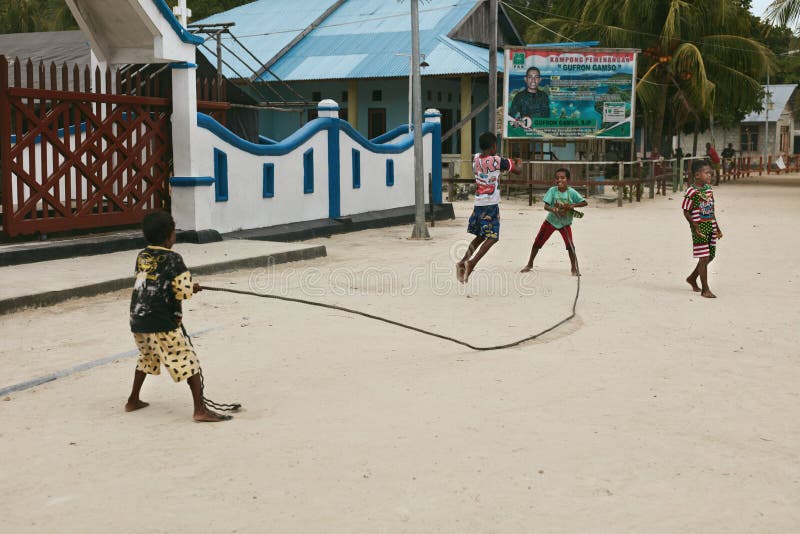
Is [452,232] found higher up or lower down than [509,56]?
lower down

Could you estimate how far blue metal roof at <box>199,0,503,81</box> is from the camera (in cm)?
3016

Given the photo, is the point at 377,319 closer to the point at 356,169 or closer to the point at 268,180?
the point at 268,180

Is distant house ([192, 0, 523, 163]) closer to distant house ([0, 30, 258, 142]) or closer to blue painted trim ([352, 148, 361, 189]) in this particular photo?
distant house ([0, 30, 258, 142])

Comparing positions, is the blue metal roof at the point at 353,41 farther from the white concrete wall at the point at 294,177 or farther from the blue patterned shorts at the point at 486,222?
the blue patterned shorts at the point at 486,222

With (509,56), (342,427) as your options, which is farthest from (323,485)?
(509,56)

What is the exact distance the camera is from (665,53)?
3328 centimetres

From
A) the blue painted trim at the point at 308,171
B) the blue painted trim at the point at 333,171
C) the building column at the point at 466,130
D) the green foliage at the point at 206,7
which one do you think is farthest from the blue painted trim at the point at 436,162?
the green foliage at the point at 206,7

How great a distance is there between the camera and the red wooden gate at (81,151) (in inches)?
428

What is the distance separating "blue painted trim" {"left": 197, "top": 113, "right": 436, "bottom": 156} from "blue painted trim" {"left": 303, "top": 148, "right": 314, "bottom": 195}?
0.23m

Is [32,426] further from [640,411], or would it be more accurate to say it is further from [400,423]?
[640,411]

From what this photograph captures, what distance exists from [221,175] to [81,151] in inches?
95.8

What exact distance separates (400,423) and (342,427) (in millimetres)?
310

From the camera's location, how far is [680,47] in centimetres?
3244

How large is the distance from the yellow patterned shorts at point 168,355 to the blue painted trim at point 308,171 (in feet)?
34.1
